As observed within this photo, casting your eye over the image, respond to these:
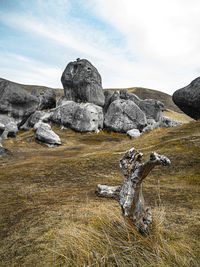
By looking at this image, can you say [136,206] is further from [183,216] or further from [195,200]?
[195,200]

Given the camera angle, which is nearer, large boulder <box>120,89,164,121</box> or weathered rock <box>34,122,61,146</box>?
weathered rock <box>34,122,61,146</box>

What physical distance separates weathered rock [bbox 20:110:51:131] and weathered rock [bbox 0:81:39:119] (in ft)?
5.82

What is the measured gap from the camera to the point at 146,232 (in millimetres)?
3168

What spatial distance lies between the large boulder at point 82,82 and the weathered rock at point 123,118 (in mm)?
3329

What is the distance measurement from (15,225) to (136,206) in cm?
289

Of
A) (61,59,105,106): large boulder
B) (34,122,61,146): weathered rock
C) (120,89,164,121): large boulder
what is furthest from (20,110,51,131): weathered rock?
(120,89,164,121): large boulder

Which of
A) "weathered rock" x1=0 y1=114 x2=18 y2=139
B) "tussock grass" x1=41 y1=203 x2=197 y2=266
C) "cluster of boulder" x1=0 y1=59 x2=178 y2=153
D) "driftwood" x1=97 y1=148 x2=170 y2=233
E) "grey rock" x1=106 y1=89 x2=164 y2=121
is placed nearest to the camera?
"tussock grass" x1=41 y1=203 x2=197 y2=266

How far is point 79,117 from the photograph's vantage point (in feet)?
104

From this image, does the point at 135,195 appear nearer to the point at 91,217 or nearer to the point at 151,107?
the point at 91,217

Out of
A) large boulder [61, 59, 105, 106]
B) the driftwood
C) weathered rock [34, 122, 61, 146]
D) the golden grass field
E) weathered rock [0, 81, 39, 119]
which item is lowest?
weathered rock [34, 122, 61, 146]

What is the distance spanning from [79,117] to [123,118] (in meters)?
7.26

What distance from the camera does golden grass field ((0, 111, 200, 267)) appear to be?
9.31 feet

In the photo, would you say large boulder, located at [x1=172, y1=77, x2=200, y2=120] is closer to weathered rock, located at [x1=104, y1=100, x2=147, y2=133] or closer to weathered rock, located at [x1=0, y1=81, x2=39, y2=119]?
weathered rock, located at [x1=104, y1=100, x2=147, y2=133]

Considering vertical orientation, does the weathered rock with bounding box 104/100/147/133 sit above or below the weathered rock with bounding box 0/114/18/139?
above
